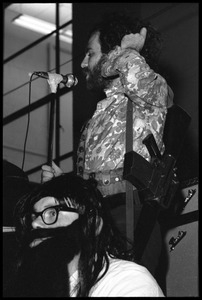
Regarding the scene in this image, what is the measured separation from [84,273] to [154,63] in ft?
4.16

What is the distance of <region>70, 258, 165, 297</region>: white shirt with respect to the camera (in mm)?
2096

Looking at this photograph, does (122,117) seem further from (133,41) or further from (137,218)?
(137,218)

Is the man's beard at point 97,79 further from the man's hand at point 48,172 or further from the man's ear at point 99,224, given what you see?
the man's ear at point 99,224

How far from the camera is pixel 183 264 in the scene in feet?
12.3

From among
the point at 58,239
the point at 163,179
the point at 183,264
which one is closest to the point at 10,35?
the point at 183,264

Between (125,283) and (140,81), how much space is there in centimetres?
99

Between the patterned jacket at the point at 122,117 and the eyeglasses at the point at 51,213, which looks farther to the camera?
the patterned jacket at the point at 122,117

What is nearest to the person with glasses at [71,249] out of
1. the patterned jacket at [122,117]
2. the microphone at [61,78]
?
the patterned jacket at [122,117]

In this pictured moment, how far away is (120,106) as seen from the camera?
3.03 m

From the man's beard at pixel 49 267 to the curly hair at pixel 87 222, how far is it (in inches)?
1.8

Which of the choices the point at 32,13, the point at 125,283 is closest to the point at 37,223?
the point at 125,283

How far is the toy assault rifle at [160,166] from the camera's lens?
2777mm

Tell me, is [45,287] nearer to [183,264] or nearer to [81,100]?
[183,264]

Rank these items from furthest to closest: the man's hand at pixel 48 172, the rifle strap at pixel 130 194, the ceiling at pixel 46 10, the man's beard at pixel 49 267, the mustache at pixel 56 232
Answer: the ceiling at pixel 46 10 → the man's hand at pixel 48 172 → the rifle strap at pixel 130 194 → the mustache at pixel 56 232 → the man's beard at pixel 49 267
